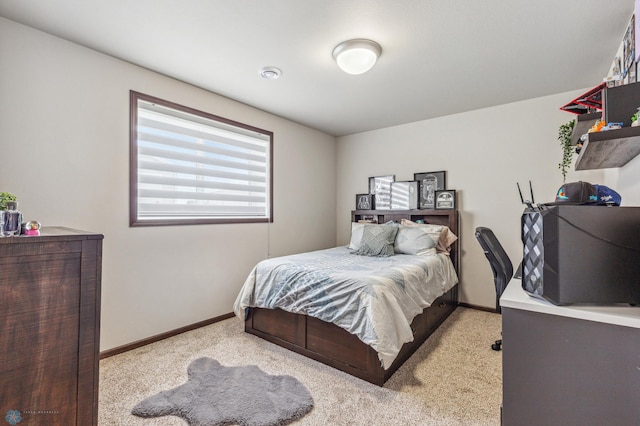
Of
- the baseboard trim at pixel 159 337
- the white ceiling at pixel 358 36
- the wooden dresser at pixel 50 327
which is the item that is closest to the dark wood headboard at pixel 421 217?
the white ceiling at pixel 358 36

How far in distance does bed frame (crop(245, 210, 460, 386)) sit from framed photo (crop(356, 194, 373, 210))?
168 centimetres

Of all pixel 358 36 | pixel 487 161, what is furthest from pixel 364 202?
pixel 358 36

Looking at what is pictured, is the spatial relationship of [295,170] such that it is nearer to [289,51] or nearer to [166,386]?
[289,51]

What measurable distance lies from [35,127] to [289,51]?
6.31 ft

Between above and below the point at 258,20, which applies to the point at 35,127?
below

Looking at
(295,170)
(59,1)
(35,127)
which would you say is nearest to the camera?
(59,1)

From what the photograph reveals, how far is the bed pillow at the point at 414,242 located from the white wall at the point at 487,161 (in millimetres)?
658

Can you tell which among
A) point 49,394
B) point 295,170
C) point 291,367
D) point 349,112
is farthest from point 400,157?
point 49,394

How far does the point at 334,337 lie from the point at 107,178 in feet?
7.38

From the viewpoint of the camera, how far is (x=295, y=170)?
418cm

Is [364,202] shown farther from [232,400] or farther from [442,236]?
[232,400]

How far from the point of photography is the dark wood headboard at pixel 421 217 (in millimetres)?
3654

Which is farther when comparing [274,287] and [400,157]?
[400,157]

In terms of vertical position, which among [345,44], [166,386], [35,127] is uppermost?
[345,44]
